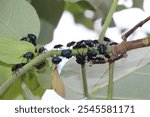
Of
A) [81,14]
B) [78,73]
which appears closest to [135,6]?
[81,14]

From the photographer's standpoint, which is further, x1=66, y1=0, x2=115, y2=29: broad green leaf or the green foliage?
x1=66, y1=0, x2=115, y2=29: broad green leaf

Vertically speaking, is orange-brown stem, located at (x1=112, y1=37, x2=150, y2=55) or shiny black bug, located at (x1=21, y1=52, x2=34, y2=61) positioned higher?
shiny black bug, located at (x1=21, y1=52, x2=34, y2=61)

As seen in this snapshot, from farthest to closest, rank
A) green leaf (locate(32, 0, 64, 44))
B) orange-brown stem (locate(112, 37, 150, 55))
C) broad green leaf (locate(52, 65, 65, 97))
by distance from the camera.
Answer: green leaf (locate(32, 0, 64, 44))
broad green leaf (locate(52, 65, 65, 97))
orange-brown stem (locate(112, 37, 150, 55))

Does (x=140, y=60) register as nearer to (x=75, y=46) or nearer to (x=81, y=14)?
(x=75, y=46)

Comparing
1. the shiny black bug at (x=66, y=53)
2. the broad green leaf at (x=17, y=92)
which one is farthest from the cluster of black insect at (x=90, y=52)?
the broad green leaf at (x=17, y=92)

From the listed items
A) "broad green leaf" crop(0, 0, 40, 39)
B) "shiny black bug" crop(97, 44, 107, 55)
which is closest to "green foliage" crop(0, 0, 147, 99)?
"broad green leaf" crop(0, 0, 40, 39)

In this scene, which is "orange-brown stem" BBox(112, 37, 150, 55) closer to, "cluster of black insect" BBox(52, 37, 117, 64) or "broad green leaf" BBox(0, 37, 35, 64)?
"cluster of black insect" BBox(52, 37, 117, 64)
